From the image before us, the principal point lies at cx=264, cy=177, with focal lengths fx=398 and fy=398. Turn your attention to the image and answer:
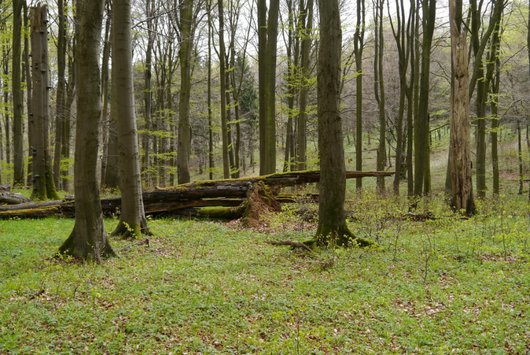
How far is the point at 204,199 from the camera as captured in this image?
12672mm

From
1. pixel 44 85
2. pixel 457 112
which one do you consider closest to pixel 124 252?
pixel 44 85

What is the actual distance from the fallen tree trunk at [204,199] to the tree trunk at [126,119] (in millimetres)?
3159

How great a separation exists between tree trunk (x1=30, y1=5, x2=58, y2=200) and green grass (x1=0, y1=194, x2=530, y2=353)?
5480 mm

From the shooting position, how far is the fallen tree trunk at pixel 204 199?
11695mm

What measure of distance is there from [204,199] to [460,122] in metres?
8.13

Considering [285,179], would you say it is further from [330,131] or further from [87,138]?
[87,138]

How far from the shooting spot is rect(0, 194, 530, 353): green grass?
165 inches

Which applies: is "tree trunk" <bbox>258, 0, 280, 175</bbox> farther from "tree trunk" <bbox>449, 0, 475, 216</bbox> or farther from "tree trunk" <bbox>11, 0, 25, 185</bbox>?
"tree trunk" <bbox>11, 0, 25, 185</bbox>

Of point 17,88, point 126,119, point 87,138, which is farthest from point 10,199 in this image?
point 87,138

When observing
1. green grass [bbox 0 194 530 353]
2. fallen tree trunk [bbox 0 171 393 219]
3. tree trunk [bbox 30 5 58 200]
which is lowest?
green grass [bbox 0 194 530 353]

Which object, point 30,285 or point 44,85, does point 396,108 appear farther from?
point 30,285

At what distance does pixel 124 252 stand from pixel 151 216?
482 cm

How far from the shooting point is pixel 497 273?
20.2 feet

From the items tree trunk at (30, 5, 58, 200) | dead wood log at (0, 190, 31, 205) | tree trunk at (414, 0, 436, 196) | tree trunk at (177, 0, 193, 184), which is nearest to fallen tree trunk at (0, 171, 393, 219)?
dead wood log at (0, 190, 31, 205)
